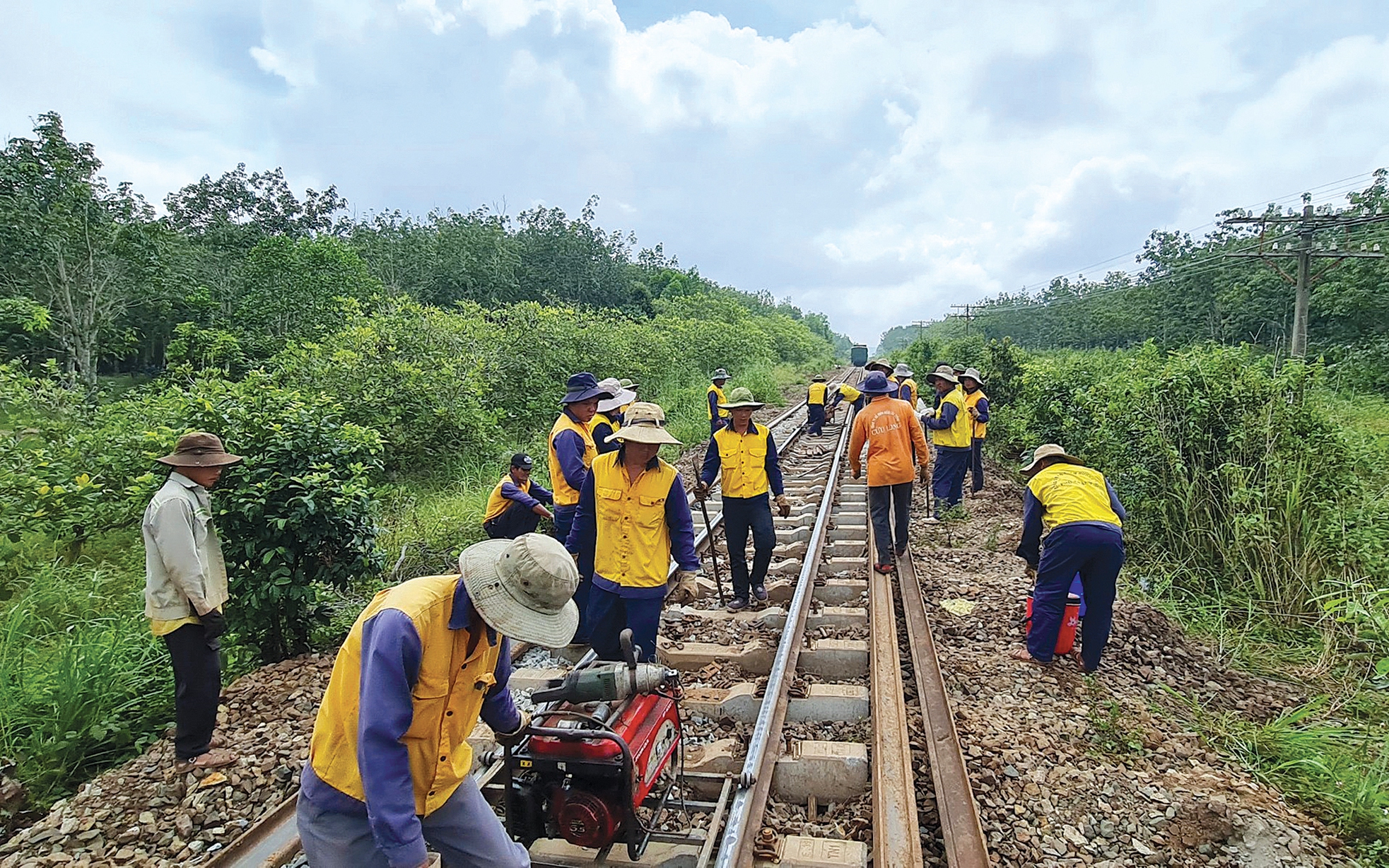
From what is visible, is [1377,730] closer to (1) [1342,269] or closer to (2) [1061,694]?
(2) [1061,694]

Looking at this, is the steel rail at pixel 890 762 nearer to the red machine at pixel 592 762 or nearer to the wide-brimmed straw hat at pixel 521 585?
the red machine at pixel 592 762

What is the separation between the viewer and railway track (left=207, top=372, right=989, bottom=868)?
3006 mm

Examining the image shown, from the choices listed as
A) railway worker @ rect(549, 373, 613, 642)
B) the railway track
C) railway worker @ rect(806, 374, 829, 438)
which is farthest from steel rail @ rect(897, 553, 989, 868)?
railway worker @ rect(806, 374, 829, 438)

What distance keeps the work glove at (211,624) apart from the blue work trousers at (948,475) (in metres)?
7.45

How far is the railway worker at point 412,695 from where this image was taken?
1984 mm

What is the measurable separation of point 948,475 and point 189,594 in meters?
7.78

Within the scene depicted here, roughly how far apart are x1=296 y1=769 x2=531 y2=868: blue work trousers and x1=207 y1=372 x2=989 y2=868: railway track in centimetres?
65

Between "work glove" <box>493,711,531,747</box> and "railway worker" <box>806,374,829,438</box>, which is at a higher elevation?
"railway worker" <box>806,374,829,438</box>

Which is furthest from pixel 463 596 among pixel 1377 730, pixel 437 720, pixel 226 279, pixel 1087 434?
pixel 226 279

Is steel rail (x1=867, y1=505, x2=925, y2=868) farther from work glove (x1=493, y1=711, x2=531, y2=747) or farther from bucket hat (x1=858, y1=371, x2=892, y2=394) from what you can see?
bucket hat (x1=858, y1=371, x2=892, y2=394)

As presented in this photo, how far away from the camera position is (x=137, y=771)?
364 centimetres

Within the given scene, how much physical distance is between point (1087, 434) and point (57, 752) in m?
9.71

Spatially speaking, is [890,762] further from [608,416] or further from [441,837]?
[608,416]

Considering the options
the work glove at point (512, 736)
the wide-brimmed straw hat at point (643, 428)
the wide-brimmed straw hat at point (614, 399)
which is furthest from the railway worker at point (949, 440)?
the work glove at point (512, 736)
